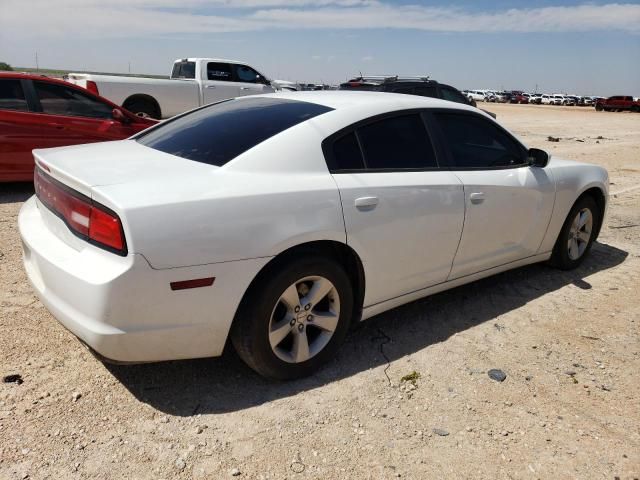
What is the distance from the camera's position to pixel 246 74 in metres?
15.0

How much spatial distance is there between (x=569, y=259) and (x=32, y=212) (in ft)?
14.0

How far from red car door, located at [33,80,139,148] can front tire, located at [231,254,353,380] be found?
17.1 feet

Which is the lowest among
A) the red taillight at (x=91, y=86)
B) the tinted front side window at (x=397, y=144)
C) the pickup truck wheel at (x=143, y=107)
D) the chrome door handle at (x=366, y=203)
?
the pickup truck wheel at (x=143, y=107)

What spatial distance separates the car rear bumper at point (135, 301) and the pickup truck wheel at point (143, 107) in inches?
417

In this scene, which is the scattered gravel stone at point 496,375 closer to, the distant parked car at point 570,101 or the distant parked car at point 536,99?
the distant parked car at point 570,101

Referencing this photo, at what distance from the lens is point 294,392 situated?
2926mm

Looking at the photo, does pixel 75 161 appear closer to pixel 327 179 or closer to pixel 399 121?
pixel 327 179

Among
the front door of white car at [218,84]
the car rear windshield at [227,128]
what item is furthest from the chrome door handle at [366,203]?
the front door of white car at [218,84]

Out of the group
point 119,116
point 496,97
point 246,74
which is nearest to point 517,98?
point 496,97

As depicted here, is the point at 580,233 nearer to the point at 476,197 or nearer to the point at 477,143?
the point at 477,143

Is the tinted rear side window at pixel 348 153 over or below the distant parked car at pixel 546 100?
over

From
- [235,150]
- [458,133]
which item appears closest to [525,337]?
[458,133]

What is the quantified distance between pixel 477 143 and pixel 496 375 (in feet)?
5.52

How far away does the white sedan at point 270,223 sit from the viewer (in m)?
2.41
